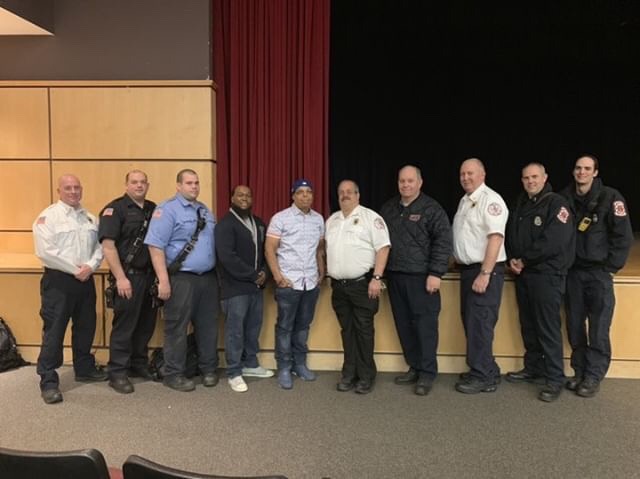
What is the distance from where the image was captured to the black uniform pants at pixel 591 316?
3.43 meters

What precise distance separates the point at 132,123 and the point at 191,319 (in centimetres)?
188

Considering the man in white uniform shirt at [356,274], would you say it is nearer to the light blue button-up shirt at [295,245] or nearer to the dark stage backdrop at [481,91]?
the light blue button-up shirt at [295,245]

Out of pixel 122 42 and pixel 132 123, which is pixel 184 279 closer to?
pixel 132 123

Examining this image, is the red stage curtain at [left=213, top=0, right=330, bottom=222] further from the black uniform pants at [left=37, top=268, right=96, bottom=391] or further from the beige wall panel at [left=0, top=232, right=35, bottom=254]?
the beige wall panel at [left=0, top=232, right=35, bottom=254]

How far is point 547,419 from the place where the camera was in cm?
306

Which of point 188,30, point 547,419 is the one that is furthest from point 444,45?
point 547,419

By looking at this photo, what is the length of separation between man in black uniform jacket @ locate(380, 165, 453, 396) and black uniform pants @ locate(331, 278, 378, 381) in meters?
0.25

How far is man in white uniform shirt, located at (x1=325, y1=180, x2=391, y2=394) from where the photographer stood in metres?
3.43

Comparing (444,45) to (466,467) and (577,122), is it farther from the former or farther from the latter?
(466,467)

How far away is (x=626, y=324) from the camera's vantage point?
12.2ft

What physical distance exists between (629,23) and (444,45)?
226 centimetres

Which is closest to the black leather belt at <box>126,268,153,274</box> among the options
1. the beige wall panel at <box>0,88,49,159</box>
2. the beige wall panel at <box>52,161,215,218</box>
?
the beige wall panel at <box>52,161,215,218</box>

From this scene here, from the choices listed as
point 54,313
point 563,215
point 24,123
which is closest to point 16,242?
point 24,123

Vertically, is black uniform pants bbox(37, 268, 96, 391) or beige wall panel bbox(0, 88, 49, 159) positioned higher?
beige wall panel bbox(0, 88, 49, 159)
